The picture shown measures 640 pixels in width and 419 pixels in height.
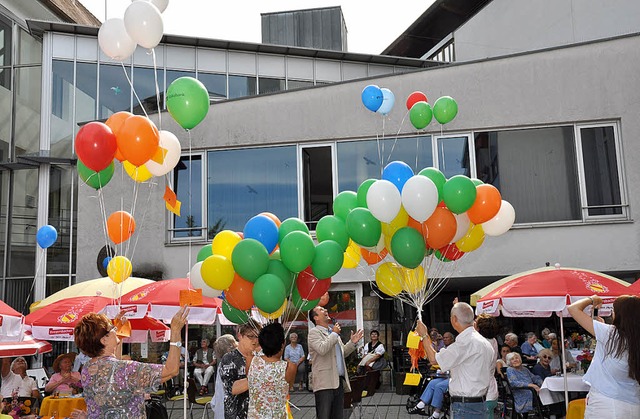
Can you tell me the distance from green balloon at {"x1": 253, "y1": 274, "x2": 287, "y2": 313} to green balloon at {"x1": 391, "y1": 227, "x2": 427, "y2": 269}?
148cm

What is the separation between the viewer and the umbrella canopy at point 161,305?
785 centimetres

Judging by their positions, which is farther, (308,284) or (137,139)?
(308,284)

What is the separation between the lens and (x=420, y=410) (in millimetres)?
9633

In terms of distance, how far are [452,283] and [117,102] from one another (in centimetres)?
976

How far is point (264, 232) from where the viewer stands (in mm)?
5883

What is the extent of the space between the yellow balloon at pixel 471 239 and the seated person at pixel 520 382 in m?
1.98

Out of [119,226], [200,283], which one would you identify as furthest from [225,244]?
[119,226]

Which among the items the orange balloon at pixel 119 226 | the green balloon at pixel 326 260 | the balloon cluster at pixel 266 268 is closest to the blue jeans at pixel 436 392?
the balloon cluster at pixel 266 268

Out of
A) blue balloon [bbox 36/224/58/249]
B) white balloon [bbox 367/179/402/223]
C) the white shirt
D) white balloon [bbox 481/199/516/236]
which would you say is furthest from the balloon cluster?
blue balloon [bbox 36/224/58/249]

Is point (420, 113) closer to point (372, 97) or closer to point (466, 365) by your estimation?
point (372, 97)

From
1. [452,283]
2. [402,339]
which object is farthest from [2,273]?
[452,283]

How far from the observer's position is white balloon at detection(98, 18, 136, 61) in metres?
6.04

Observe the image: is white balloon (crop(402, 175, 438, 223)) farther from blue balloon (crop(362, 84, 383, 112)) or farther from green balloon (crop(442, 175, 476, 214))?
blue balloon (crop(362, 84, 383, 112))

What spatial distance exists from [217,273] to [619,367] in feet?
11.0
